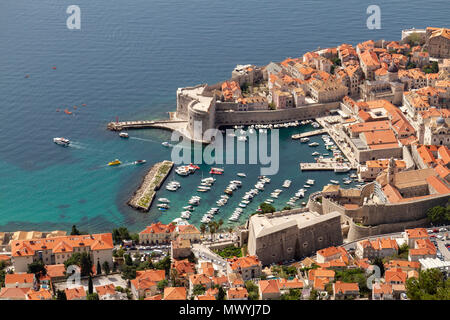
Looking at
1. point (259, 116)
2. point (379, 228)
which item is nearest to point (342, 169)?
point (379, 228)

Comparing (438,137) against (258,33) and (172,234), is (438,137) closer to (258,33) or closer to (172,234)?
(172,234)

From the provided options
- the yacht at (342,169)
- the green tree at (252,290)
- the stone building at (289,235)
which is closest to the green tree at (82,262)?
the green tree at (252,290)

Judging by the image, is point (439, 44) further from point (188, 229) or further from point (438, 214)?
point (188, 229)

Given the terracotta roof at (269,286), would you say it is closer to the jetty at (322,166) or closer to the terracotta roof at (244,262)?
the terracotta roof at (244,262)

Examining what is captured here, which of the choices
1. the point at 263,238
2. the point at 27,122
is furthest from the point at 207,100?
the point at 263,238

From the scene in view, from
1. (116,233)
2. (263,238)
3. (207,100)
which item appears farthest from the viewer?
(207,100)
